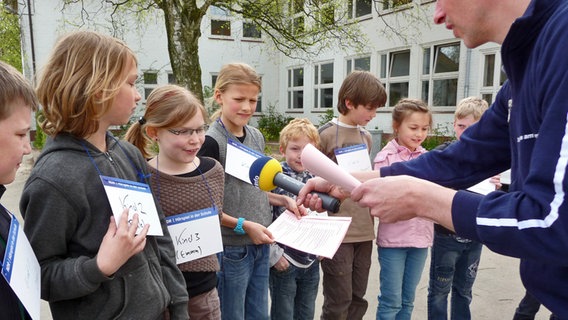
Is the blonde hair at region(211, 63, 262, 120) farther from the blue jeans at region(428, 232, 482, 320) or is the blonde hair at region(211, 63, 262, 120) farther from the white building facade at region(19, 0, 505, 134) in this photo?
the white building facade at region(19, 0, 505, 134)

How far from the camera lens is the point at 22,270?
125 cm

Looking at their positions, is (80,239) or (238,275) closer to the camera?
(80,239)

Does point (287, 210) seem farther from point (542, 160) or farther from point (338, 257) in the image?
point (542, 160)

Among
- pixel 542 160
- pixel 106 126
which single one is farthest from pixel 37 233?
pixel 542 160

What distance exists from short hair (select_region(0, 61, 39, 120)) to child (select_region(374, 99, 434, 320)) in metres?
2.21

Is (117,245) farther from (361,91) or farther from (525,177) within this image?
(361,91)

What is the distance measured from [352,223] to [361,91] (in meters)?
0.96

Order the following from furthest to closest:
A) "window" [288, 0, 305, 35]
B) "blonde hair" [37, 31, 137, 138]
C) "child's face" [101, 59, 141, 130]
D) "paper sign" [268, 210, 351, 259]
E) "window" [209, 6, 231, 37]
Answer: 1. "window" [209, 6, 231, 37]
2. "window" [288, 0, 305, 35]
3. "paper sign" [268, 210, 351, 259]
4. "child's face" [101, 59, 141, 130]
5. "blonde hair" [37, 31, 137, 138]

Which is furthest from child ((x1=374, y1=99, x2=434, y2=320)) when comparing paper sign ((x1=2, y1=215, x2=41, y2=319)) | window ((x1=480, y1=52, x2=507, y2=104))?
window ((x1=480, y1=52, x2=507, y2=104))

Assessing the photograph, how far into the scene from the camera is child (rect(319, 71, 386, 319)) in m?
2.97

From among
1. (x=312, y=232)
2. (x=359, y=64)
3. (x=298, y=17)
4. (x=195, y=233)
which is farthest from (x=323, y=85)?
(x=195, y=233)

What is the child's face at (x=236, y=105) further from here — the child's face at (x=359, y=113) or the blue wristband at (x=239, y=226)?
the child's face at (x=359, y=113)

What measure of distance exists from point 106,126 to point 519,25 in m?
1.53

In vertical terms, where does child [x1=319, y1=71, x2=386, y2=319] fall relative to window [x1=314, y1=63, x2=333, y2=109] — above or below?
below
